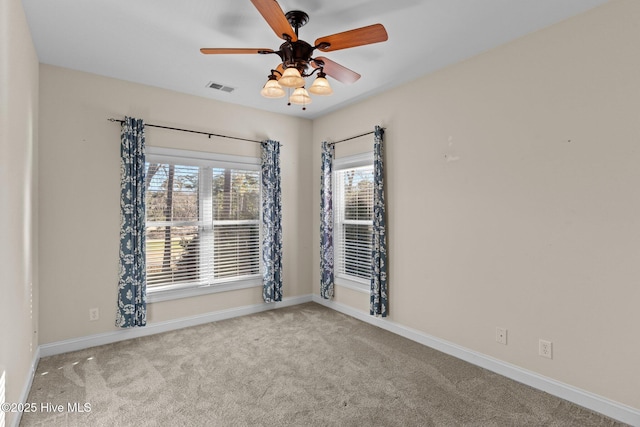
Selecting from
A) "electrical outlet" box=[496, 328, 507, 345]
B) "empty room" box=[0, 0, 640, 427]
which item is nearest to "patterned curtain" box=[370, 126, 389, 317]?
"empty room" box=[0, 0, 640, 427]

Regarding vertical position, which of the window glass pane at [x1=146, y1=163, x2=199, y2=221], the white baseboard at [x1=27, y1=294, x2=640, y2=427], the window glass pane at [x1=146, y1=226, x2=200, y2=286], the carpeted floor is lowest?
the carpeted floor

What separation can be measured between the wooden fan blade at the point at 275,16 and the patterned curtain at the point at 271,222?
2.43 meters

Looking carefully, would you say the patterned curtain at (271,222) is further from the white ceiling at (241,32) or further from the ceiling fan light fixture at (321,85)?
the ceiling fan light fixture at (321,85)

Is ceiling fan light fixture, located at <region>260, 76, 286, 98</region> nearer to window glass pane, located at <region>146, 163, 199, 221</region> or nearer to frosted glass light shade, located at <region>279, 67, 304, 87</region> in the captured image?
frosted glass light shade, located at <region>279, 67, 304, 87</region>

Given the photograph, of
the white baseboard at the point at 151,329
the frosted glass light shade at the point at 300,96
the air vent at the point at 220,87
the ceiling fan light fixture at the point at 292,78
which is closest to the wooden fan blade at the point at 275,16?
the ceiling fan light fixture at the point at 292,78

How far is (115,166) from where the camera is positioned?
356 cm

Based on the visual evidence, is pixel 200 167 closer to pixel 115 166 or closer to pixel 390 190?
pixel 115 166

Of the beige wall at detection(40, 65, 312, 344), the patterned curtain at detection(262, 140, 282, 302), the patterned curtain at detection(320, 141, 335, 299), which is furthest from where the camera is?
the patterned curtain at detection(320, 141, 335, 299)

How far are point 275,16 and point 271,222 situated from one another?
294cm

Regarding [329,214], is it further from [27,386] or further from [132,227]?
[27,386]

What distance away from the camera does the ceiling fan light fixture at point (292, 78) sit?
217 centimetres

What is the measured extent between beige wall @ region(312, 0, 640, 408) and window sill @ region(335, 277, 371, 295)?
0.54 metres

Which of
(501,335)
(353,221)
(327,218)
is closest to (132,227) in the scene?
(327,218)

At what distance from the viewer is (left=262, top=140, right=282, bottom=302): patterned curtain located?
4492 millimetres
